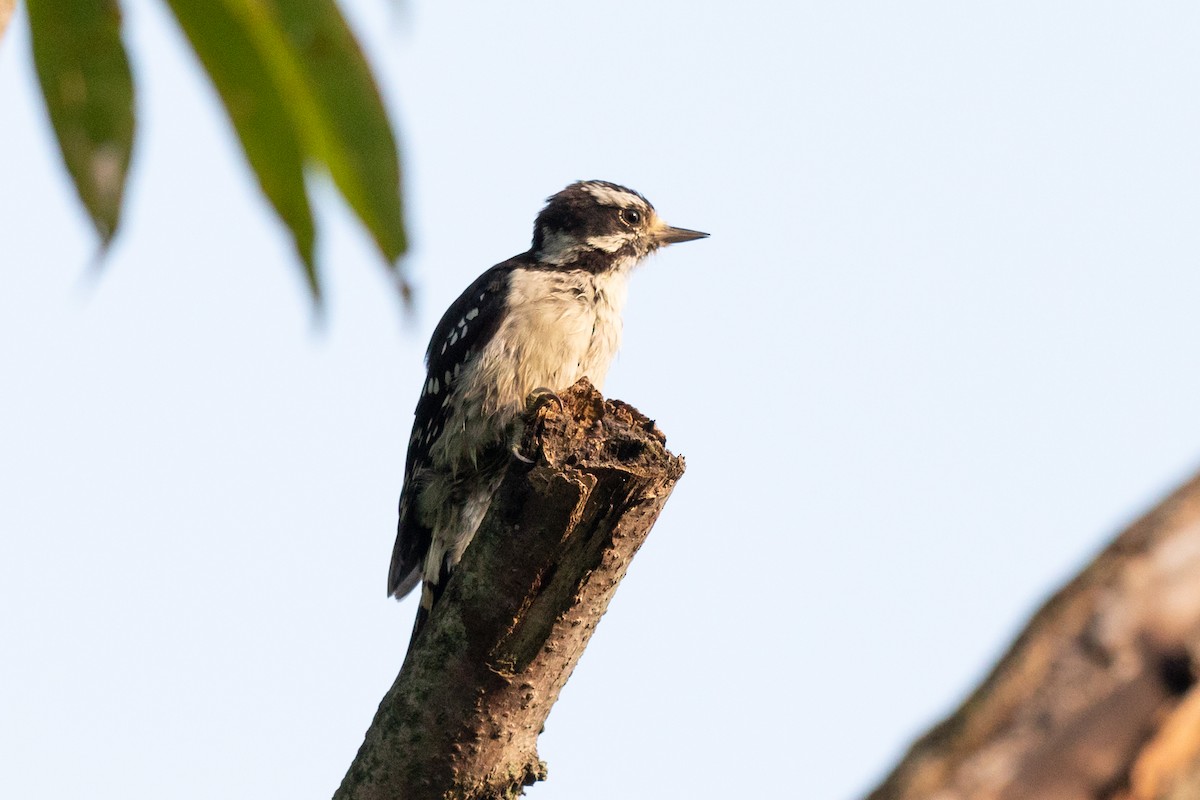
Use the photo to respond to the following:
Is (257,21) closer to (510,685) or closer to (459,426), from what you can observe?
(510,685)

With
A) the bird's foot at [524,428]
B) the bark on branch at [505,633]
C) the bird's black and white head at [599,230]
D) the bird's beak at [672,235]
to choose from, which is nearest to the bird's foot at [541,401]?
the bird's foot at [524,428]

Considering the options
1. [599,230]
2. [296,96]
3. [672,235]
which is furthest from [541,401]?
[296,96]

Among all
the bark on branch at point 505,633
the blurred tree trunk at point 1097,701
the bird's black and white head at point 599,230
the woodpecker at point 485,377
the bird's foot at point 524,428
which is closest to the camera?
the blurred tree trunk at point 1097,701

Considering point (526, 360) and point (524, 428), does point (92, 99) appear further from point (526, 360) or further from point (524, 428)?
point (526, 360)

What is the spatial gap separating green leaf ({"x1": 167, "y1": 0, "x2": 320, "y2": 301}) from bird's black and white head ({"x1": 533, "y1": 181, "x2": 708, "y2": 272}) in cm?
449

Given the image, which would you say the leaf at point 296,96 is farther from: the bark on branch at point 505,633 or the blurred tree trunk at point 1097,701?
the bark on branch at point 505,633

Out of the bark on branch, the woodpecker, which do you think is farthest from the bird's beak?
the bark on branch

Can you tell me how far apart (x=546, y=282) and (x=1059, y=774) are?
5.05 m

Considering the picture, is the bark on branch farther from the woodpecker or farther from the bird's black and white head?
the bird's black and white head

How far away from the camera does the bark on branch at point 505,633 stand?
11.5 feet

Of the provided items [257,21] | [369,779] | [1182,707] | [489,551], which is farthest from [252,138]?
[369,779]

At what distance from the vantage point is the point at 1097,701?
1166mm

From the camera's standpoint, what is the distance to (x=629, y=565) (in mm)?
3674

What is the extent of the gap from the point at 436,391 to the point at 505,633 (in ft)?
8.90
